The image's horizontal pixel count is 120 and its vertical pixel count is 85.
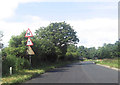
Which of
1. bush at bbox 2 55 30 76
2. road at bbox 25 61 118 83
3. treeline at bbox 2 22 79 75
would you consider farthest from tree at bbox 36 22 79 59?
road at bbox 25 61 118 83

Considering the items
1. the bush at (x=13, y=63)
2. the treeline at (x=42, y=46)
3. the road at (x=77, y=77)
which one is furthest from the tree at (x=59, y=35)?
the road at (x=77, y=77)

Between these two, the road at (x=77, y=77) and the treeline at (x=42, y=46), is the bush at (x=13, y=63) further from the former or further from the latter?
the road at (x=77, y=77)

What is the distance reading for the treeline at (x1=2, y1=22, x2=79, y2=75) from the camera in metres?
16.5

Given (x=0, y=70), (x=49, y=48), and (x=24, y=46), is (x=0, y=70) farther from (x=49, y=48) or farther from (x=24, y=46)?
(x=49, y=48)

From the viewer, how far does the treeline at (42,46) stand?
16550 millimetres

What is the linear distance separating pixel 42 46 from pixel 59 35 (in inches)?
550

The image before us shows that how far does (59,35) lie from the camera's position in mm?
39281

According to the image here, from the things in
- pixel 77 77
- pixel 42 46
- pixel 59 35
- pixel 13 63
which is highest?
pixel 59 35

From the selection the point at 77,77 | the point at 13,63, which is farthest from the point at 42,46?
the point at 77,77

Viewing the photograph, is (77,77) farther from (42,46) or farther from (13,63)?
(42,46)

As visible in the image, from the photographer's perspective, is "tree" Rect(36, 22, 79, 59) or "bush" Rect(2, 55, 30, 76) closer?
"bush" Rect(2, 55, 30, 76)

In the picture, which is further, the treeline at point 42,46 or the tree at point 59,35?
the tree at point 59,35

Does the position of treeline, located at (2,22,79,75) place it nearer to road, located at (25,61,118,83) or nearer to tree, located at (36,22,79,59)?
tree, located at (36,22,79,59)

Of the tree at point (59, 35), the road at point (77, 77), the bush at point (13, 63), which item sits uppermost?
the tree at point (59, 35)
